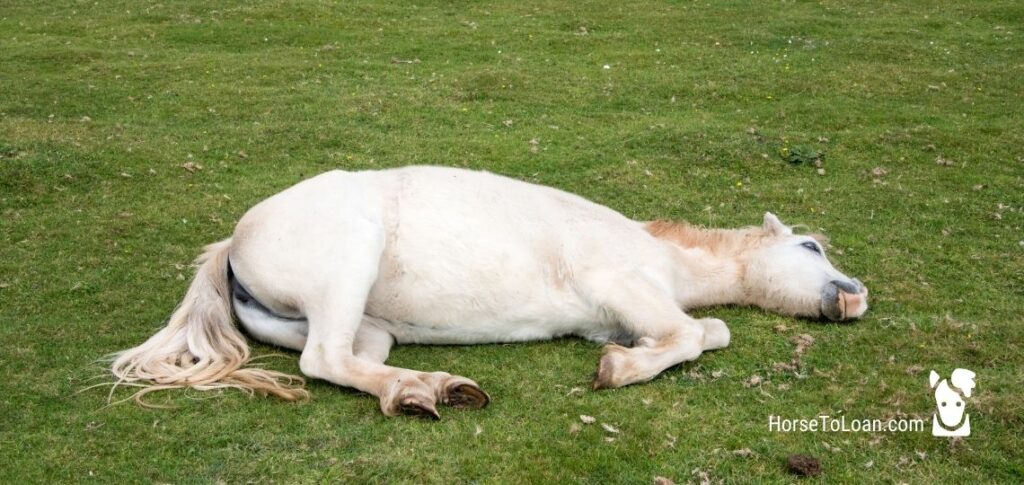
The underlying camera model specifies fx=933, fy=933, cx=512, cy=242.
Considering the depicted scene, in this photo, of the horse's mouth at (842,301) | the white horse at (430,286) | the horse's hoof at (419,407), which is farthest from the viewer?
the horse's mouth at (842,301)

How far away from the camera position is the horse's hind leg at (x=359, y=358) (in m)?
5.03

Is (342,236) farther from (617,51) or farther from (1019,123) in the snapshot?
(617,51)

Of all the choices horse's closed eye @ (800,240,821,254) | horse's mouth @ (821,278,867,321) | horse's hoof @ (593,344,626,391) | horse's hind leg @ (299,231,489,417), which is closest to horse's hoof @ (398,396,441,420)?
horse's hind leg @ (299,231,489,417)

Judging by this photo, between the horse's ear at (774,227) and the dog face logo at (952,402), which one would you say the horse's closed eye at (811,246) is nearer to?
the horse's ear at (774,227)

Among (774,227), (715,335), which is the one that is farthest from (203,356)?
(774,227)

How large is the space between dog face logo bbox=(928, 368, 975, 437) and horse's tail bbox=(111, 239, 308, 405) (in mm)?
3422

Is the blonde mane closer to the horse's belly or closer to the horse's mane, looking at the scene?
the horse's mane

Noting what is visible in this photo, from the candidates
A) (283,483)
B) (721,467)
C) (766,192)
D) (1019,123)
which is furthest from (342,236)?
(1019,123)

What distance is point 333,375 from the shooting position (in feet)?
17.6

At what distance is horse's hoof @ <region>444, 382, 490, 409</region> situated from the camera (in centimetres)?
507

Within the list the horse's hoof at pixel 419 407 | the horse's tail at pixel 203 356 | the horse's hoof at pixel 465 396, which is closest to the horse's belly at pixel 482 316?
the horse's tail at pixel 203 356

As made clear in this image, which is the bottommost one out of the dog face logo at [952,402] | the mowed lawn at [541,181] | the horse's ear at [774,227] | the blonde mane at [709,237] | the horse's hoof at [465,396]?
the mowed lawn at [541,181]

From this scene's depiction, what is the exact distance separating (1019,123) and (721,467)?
1044 cm

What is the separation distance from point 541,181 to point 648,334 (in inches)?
176
